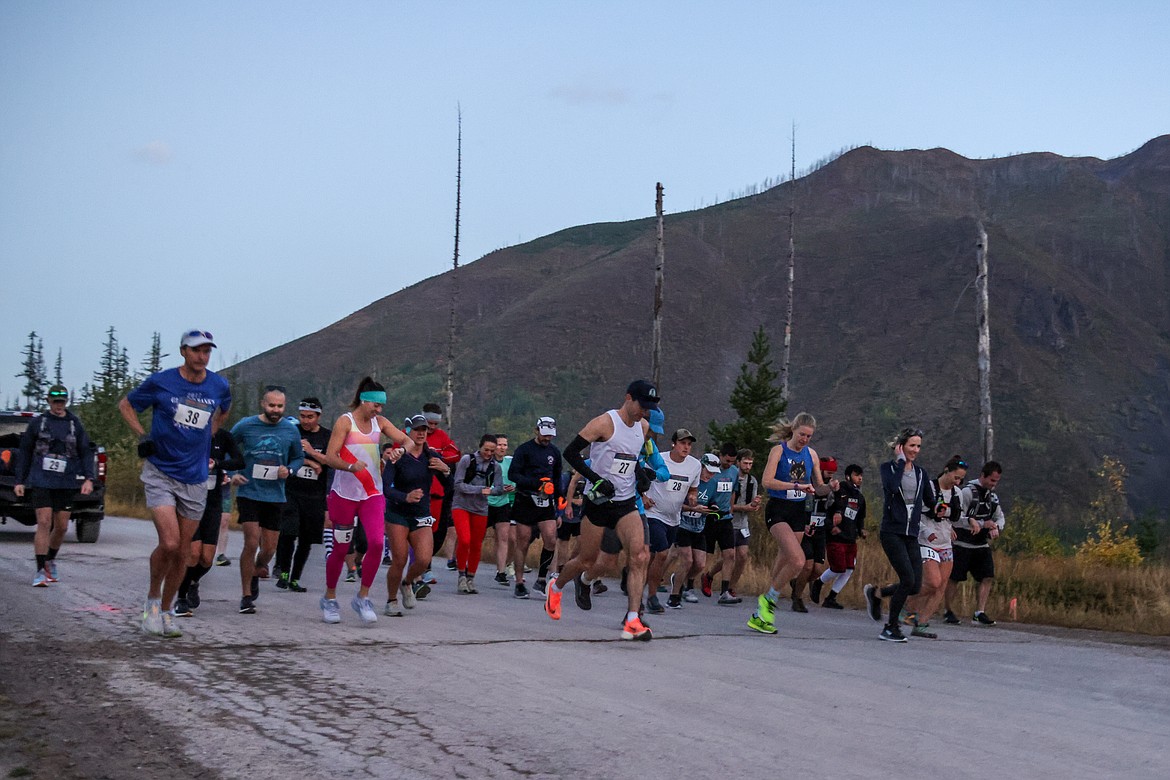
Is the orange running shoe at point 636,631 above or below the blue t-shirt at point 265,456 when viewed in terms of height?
below

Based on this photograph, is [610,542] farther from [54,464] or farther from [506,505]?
[54,464]

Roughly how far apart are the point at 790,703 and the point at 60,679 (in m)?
4.36

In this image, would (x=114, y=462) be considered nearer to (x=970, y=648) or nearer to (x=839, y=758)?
(x=970, y=648)

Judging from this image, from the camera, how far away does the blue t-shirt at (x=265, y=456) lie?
494 inches

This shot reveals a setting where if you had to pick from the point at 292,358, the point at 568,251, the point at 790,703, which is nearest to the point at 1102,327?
the point at 568,251

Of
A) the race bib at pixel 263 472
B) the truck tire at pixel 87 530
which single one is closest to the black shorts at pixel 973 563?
the race bib at pixel 263 472

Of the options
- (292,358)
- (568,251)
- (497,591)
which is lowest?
(497,591)

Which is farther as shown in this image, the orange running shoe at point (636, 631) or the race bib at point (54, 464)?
the race bib at point (54, 464)

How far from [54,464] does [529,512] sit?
5.68 m

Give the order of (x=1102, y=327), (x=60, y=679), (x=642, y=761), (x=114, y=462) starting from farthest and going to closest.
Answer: (x=1102, y=327)
(x=114, y=462)
(x=60, y=679)
(x=642, y=761)

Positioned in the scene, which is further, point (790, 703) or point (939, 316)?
point (939, 316)

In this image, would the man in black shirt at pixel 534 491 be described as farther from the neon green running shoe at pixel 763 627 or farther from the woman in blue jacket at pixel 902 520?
the woman in blue jacket at pixel 902 520

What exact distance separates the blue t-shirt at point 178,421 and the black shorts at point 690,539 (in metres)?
7.86

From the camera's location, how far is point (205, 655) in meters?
8.31
